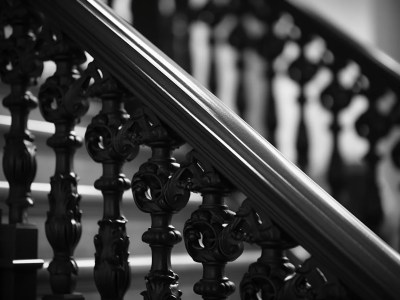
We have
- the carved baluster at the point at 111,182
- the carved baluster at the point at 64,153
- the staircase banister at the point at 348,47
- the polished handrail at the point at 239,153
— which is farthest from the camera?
the staircase banister at the point at 348,47

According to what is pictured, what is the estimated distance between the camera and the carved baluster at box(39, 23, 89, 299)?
1722 mm

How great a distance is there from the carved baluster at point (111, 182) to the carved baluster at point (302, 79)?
6.21 feet

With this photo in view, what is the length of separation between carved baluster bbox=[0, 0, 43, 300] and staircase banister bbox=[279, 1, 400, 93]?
5.86ft

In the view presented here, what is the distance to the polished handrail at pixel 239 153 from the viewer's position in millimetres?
1153

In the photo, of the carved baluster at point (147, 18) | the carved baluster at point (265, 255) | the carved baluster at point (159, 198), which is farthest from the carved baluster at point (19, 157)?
the carved baluster at point (147, 18)

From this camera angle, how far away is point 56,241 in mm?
1730

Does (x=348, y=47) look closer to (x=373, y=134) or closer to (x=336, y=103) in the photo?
(x=336, y=103)

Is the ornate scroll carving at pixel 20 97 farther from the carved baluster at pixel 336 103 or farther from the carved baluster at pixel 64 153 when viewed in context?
the carved baluster at pixel 336 103

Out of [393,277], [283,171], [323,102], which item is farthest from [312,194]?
[323,102]

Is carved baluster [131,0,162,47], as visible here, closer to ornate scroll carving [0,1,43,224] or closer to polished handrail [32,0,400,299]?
ornate scroll carving [0,1,43,224]

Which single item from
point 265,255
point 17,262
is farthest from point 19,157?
point 265,255

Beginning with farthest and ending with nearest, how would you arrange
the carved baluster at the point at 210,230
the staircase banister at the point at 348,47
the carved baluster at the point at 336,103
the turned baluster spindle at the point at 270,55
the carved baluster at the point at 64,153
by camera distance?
the turned baluster spindle at the point at 270,55, the carved baluster at the point at 336,103, the staircase banister at the point at 348,47, the carved baluster at the point at 64,153, the carved baluster at the point at 210,230

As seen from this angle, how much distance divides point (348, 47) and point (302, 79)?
26 centimetres

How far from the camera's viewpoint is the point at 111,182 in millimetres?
1638
